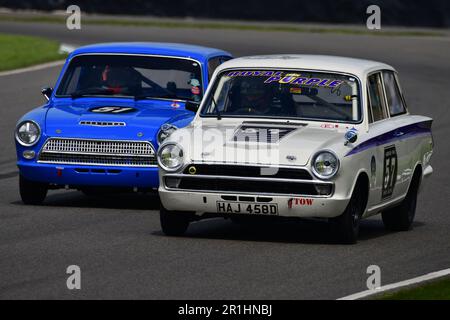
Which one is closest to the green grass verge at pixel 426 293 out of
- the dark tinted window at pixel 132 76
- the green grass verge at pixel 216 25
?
the dark tinted window at pixel 132 76

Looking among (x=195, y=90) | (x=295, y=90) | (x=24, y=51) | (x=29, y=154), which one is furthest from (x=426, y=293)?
(x=24, y=51)

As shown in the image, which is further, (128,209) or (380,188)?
(128,209)

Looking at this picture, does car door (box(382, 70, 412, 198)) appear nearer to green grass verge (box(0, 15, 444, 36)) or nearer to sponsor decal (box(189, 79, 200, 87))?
sponsor decal (box(189, 79, 200, 87))

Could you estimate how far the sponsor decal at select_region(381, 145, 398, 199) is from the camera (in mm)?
10406

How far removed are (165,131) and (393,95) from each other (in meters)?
2.09

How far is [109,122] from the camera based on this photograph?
11789 millimetres

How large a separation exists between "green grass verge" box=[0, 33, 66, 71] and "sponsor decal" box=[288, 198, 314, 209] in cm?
1637

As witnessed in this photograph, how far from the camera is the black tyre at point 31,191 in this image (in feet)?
38.9

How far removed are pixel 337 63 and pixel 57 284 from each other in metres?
3.96

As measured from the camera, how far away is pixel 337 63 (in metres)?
10.9

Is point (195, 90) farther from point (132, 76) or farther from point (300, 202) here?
point (300, 202)

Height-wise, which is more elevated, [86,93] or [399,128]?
[399,128]
